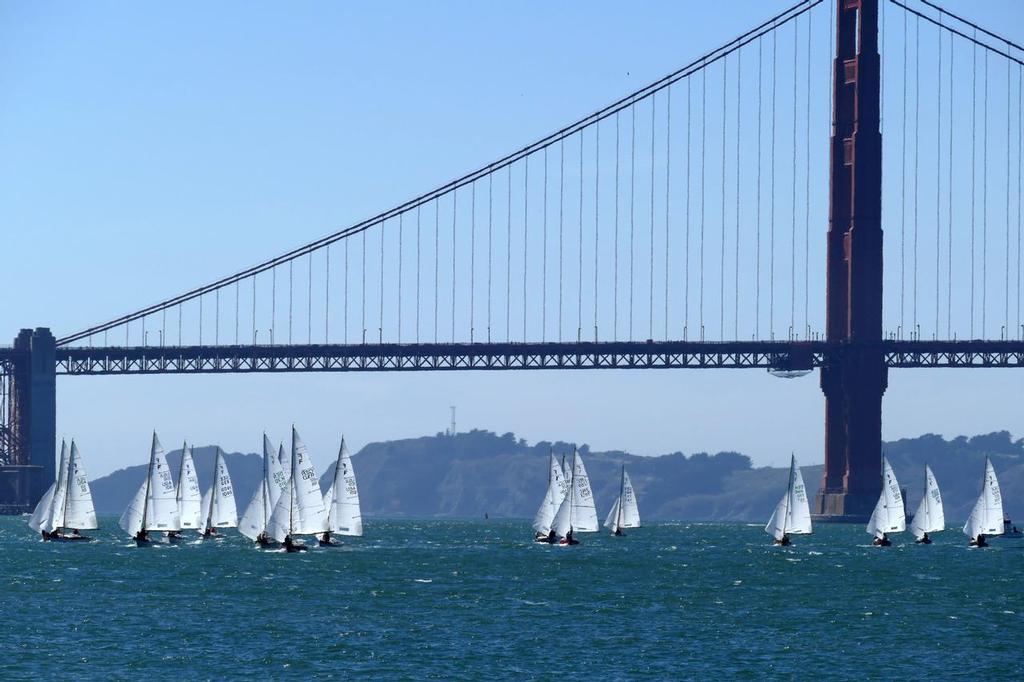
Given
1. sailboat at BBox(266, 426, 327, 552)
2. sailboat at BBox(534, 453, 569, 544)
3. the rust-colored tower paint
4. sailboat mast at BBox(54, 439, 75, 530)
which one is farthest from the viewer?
the rust-colored tower paint

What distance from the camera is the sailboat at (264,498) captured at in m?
94.9

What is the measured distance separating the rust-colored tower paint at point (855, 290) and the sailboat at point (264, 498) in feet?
185

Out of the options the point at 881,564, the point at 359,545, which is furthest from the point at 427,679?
the point at 359,545

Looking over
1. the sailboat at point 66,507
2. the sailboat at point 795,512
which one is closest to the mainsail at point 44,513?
the sailboat at point 66,507

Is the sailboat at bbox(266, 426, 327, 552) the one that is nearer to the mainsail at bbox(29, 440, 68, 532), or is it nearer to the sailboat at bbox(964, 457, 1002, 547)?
the mainsail at bbox(29, 440, 68, 532)

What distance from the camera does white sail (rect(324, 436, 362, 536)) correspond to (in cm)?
9194

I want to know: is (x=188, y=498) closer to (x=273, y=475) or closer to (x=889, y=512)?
(x=273, y=475)

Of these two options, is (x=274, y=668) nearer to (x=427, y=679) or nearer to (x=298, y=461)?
(x=427, y=679)

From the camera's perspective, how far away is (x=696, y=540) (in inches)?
5212

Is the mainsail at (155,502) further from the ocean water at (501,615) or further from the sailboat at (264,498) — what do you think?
the sailboat at (264,498)

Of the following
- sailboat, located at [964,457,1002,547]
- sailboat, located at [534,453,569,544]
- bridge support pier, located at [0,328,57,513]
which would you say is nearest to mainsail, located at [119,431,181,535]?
sailboat, located at [534,453,569,544]

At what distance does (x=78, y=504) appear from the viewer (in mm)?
101438

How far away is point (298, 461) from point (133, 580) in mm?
11420

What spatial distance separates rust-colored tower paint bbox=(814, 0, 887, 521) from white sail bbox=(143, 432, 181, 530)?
5835cm
